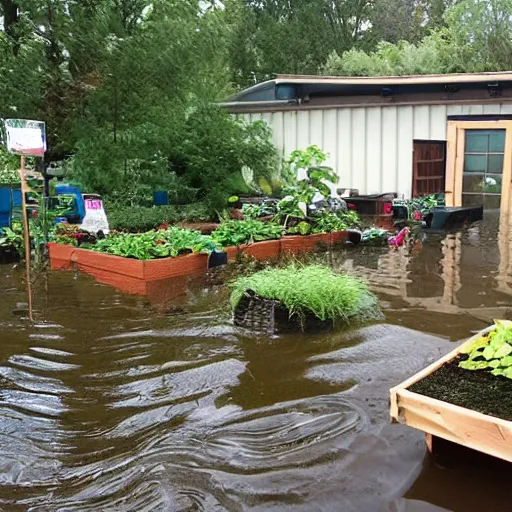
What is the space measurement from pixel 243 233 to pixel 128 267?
1974 mm

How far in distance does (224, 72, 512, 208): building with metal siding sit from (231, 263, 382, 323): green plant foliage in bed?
7099 millimetres

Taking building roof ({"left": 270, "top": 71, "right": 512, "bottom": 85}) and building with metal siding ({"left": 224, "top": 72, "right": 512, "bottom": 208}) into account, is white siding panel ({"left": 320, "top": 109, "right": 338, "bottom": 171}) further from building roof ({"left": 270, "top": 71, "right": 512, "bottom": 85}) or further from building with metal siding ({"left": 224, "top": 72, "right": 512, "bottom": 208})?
building roof ({"left": 270, "top": 71, "right": 512, "bottom": 85})

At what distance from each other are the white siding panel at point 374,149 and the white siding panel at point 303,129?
4.45 ft

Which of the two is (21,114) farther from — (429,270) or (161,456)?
(161,456)

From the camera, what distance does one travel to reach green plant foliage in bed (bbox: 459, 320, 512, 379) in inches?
138

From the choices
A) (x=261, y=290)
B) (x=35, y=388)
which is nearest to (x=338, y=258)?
(x=261, y=290)

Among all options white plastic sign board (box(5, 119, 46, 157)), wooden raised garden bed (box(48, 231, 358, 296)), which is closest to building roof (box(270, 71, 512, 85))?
wooden raised garden bed (box(48, 231, 358, 296))

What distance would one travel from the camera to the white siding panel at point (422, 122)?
39.9 ft

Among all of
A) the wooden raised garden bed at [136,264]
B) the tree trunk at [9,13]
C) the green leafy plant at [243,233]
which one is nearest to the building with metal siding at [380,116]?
the green leafy plant at [243,233]

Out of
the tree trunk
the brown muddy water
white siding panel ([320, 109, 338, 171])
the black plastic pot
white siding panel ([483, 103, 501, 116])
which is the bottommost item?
the brown muddy water

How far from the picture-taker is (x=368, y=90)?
12734mm

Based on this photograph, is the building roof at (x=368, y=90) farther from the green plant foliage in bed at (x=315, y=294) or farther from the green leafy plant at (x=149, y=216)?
the green plant foliage in bed at (x=315, y=294)

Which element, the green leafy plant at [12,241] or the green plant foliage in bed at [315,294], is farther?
the green leafy plant at [12,241]

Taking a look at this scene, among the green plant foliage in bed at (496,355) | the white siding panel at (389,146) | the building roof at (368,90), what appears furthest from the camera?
the white siding panel at (389,146)
